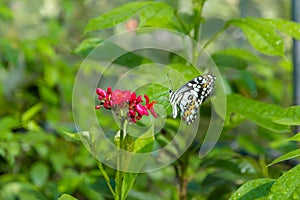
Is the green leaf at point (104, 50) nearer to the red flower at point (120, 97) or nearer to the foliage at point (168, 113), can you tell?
the foliage at point (168, 113)

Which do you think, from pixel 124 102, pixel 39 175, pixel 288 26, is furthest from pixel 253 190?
pixel 39 175

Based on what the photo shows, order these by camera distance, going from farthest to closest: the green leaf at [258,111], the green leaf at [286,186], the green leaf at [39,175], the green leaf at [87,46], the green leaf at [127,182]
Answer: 1. the green leaf at [39,175]
2. the green leaf at [87,46]
3. the green leaf at [258,111]
4. the green leaf at [127,182]
5. the green leaf at [286,186]

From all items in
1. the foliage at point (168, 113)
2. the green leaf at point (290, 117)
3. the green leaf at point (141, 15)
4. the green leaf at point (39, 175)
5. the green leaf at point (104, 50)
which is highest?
the green leaf at point (141, 15)

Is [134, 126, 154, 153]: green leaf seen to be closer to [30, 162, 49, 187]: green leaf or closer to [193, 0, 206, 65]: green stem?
[193, 0, 206, 65]: green stem

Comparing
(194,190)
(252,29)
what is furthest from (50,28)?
(252,29)

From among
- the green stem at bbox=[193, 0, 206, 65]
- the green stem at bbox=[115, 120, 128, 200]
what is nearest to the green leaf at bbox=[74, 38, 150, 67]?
the green stem at bbox=[193, 0, 206, 65]

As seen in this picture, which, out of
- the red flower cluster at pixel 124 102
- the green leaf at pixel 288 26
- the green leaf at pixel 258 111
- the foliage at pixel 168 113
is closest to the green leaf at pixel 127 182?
the foliage at pixel 168 113

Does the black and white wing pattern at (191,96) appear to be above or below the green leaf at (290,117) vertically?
above
